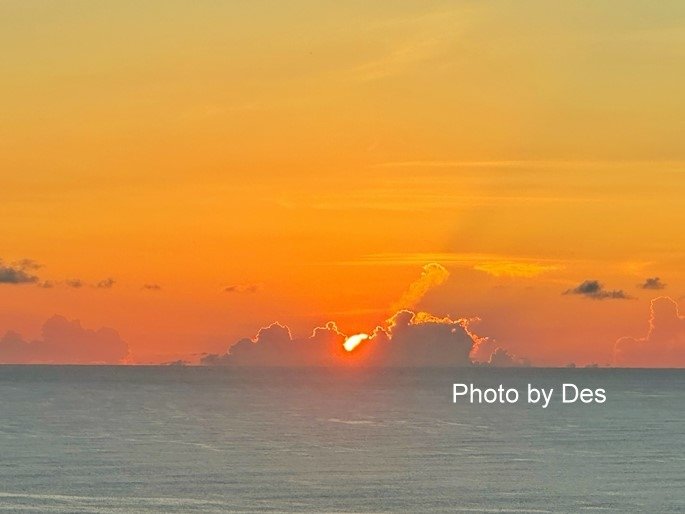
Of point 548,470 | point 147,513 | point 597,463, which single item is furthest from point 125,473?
point 597,463

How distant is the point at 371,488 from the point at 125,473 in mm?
19441

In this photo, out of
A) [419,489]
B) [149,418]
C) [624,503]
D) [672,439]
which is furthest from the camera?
[149,418]

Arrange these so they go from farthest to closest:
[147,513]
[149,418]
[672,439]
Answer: [149,418], [672,439], [147,513]

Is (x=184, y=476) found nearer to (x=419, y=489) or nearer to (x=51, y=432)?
(x=419, y=489)

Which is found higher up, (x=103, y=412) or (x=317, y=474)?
(x=103, y=412)

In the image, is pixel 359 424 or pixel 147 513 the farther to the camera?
pixel 359 424

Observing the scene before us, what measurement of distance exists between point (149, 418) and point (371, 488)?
8373cm

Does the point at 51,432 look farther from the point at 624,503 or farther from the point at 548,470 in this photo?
the point at 624,503

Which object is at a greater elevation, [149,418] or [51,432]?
[149,418]

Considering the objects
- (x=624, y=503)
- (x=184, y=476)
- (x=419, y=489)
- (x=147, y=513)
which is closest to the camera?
(x=147, y=513)

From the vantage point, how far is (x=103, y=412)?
173000 mm

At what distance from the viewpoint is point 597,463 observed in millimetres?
98938

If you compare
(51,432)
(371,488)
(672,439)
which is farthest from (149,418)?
(371,488)

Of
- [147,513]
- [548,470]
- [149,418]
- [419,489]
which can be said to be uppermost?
[149,418]
